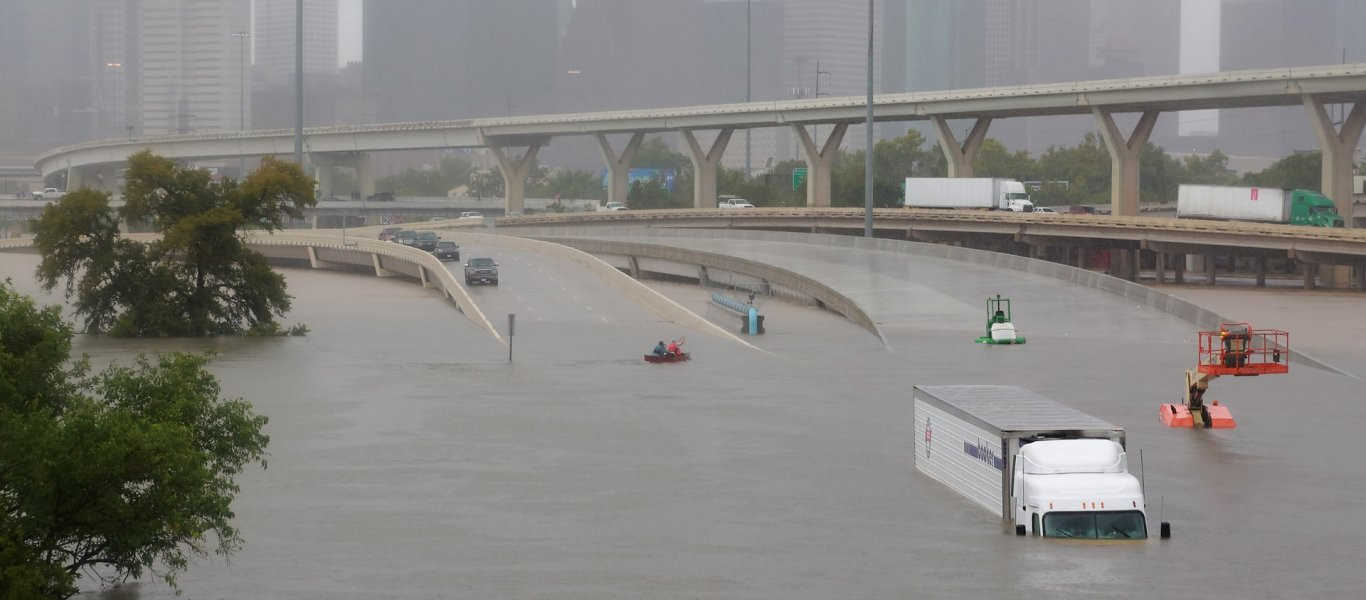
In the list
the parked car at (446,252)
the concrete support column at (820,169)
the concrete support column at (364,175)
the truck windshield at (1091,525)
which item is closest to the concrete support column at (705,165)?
the concrete support column at (820,169)

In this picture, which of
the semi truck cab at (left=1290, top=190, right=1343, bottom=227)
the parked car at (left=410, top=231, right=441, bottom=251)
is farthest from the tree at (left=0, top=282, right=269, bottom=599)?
the parked car at (left=410, top=231, right=441, bottom=251)

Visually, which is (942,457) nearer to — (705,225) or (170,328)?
(170,328)

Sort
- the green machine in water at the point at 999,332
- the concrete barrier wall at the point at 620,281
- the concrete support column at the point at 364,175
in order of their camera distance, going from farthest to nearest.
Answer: the concrete support column at the point at 364,175, the concrete barrier wall at the point at 620,281, the green machine in water at the point at 999,332

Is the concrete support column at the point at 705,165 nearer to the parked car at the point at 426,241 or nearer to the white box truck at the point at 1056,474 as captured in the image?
the parked car at the point at 426,241

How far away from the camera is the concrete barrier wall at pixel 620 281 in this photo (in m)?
65.6

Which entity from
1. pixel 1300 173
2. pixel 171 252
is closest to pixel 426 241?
pixel 171 252

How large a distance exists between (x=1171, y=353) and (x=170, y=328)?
3789 centimetres

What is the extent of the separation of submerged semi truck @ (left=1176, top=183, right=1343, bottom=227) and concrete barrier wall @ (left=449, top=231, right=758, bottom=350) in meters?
36.8

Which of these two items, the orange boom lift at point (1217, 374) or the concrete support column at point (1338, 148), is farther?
the concrete support column at point (1338, 148)

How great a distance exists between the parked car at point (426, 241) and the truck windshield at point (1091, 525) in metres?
81.1

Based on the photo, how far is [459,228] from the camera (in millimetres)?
137250

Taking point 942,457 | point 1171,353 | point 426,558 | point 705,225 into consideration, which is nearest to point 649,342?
point 1171,353

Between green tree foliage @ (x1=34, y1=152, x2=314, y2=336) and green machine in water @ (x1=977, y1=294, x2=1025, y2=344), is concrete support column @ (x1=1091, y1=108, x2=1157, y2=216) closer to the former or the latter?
green machine in water @ (x1=977, y1=294, x2=1025, y2=344)

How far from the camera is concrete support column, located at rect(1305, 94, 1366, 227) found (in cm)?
9419
